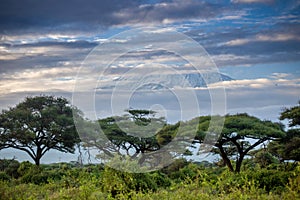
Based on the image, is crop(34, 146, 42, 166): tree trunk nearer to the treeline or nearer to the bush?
the bush

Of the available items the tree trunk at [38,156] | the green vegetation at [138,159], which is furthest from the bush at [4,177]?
the tree trunk at [38,156]

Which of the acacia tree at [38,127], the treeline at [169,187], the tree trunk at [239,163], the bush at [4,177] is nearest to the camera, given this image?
the treeline at [169,187]

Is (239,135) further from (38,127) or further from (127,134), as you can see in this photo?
(38,127)

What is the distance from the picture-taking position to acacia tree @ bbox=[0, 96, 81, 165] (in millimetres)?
16984

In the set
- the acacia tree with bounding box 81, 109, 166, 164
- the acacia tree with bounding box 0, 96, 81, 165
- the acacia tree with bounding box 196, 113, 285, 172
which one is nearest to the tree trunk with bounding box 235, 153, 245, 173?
the acacia tree with bounding box 196, 113, 285, 172

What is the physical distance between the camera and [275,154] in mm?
14648

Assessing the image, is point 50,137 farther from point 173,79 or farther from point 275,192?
point 275,192

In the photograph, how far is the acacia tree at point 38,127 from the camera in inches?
669

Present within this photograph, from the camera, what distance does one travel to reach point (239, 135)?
45.1 feet

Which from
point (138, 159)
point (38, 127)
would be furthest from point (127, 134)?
point (38, 127)

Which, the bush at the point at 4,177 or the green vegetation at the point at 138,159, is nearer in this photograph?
the green vegetation at the point at 138,159

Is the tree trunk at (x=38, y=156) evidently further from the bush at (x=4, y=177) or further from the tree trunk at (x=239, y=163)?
the tree trunk at (x=239, y=163)

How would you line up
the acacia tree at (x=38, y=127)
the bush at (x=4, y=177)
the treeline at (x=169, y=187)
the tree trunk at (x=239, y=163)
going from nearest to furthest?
the treeline at (x=169, y=187) < the tree trunk at (x=239, y=163) < the bush at (x=4, y=177) < the acacia tree at (x=38, y=127)

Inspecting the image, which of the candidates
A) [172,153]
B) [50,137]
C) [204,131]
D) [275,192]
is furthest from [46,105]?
[275,192]
